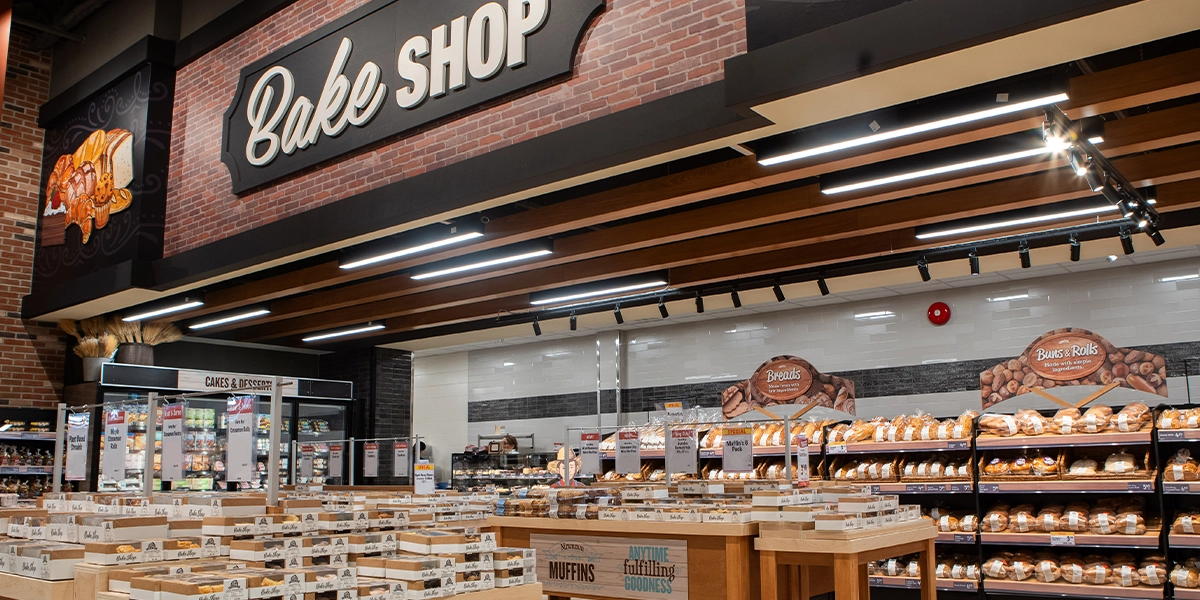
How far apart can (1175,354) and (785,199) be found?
4.69 meters

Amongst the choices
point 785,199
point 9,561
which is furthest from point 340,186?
point 9,561

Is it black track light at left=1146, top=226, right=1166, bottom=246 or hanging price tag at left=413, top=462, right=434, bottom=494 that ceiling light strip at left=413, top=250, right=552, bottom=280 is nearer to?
hanging price tag at left=413, top=462, right=434, bottom=494

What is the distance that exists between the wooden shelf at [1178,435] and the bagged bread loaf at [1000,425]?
106 cm

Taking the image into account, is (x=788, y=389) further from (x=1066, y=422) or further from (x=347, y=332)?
(x=347, y=332)

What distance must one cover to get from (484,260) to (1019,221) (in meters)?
4.47

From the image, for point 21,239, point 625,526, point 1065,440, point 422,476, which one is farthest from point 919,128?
point 21,239

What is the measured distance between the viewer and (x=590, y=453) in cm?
738

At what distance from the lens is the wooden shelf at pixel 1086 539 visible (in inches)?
270

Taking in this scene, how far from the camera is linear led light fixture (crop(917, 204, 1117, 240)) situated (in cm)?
661

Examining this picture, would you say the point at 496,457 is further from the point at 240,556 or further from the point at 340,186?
the point at 240,556

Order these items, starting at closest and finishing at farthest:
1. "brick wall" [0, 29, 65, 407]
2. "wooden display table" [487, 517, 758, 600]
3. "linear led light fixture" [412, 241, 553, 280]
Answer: "wooden display table" [487, 517, 758, 600], "linear led light fixture" [412, 241, 553, 280], "brick wall" [0, 29, 65, 407]

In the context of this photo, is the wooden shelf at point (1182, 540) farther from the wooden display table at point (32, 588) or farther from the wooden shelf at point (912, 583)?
the wooden display table at point (32, 588)

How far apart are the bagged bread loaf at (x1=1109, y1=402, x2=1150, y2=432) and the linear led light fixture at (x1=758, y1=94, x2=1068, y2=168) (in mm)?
3543

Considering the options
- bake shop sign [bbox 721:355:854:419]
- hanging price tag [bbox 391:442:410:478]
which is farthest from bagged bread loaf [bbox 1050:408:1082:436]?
hanging price tag [bbox 391:442:410:478]
